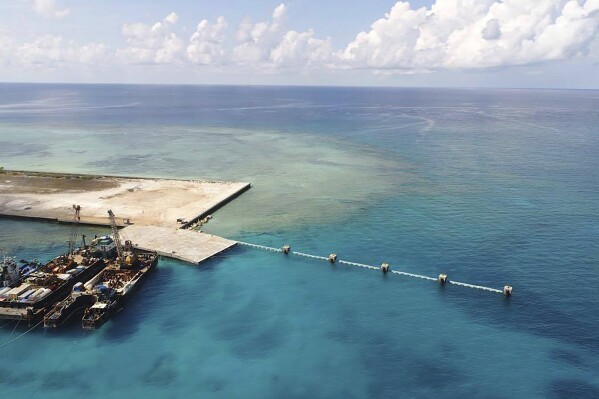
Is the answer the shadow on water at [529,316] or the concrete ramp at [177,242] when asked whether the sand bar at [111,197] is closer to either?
the concrete ramp at [177,242]

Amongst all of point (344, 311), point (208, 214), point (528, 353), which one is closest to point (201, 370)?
point (344, 311)

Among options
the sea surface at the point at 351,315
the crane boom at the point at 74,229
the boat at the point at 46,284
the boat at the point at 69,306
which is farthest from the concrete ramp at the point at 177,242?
the boat at the point at 69,306

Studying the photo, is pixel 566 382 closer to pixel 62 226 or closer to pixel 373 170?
pixel 62 226

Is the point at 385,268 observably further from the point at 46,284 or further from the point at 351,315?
the point at 46,284

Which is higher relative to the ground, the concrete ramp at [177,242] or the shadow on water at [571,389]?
the shadow on water at [571,389]

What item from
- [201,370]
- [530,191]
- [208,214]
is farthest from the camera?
[530,191]

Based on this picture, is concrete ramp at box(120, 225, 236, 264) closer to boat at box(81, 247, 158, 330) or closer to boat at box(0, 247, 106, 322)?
boat at box(81, 247, 158, 330)

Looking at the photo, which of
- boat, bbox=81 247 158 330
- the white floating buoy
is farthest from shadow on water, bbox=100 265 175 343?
the white floating buoy
